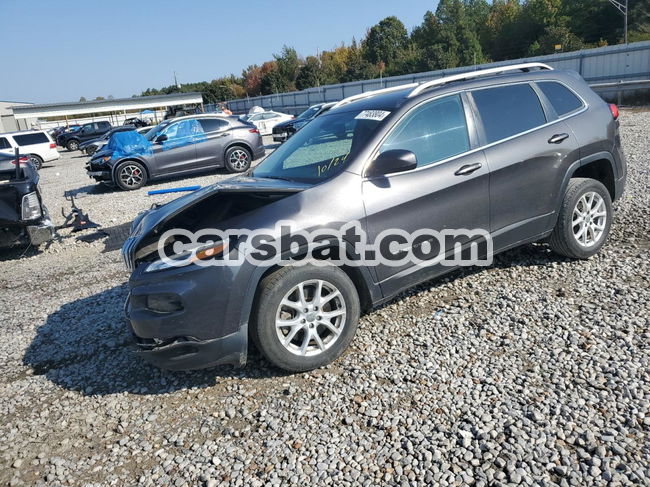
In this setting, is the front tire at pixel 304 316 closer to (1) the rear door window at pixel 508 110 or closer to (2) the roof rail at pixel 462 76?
(2) the roof rail at pixel 462 76

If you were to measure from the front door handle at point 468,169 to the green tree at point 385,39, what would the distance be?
82920 mm

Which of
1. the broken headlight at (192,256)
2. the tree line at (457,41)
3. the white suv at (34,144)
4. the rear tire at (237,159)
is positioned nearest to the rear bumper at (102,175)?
the rear tire at (237,159)

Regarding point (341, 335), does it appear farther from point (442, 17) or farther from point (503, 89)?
point (442, 17)

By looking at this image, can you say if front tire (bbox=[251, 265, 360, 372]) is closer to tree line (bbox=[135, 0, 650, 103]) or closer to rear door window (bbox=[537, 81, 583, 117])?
rear door window (bbox=[537, 81, 583, 117])

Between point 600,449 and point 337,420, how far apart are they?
4.65 feet

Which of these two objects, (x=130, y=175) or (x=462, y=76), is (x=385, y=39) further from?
(x=462, y=76)

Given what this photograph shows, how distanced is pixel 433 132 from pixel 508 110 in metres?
0.90

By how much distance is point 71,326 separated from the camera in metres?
4.80

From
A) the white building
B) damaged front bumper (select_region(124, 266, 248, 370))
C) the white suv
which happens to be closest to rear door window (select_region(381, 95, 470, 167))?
damaged front bumper (select_region(124, 266, 248, 370))

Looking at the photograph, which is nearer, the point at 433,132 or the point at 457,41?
the point at 433,132

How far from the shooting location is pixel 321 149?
4.30 meters

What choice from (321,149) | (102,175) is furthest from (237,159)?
(321,149)

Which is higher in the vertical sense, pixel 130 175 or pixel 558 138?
pixel 558 138

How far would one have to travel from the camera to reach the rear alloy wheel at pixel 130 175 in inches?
507
